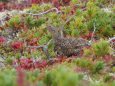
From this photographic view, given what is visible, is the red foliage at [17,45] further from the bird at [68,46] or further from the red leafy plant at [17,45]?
the bird at [68,46]

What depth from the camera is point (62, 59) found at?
563 centimetres

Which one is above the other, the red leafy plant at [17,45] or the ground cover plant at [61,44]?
the ground cover plant at [61,44]

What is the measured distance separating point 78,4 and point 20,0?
172 inches

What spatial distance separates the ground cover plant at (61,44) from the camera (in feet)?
14.5

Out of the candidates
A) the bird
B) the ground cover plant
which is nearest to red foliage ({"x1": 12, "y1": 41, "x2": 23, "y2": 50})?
the ground cover plant

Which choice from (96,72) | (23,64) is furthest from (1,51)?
(96,72)

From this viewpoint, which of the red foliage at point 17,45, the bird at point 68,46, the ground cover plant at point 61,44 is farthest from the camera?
the red foliage at point 17,45

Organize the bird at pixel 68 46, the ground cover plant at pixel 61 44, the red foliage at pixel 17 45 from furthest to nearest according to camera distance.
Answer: the red foliage at pixel 17 45, the bird at pixel 68 46, the ground cover plant at pixel 61 44

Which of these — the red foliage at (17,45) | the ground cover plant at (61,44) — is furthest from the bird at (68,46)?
the red foliage at (17,45)

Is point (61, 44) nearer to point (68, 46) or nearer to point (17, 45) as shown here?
point (68, 46)

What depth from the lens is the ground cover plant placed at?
4.43 metres

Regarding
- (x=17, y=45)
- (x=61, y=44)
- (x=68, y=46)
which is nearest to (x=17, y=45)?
(x=17, y=45)

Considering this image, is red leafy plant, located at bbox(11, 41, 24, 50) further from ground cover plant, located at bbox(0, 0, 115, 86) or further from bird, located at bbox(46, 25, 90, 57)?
bird, located at bbox(46, 25, 90, 57)

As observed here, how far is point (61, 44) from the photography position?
20.1 ft
